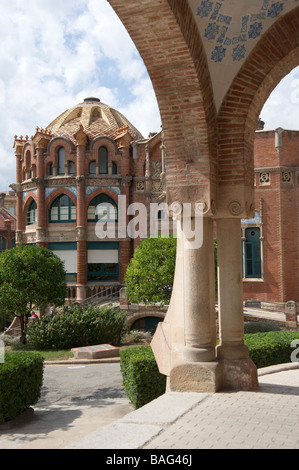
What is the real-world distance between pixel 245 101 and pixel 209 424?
4.42 meters

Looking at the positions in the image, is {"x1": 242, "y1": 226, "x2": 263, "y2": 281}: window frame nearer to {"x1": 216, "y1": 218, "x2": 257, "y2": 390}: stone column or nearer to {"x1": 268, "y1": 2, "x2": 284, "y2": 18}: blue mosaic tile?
{"x1": 216, "y1": 218, "x2": 257, "y2": 390}: stone column

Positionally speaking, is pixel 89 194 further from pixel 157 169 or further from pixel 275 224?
pixel 275 224

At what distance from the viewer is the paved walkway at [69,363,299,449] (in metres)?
4.24

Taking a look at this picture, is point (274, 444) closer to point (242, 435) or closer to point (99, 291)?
point (242, 435)

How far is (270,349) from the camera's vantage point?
9555mm

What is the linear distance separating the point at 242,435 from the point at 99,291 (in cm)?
2447

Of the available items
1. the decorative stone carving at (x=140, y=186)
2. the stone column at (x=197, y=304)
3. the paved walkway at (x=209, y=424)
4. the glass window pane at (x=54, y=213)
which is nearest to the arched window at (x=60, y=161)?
the glass window pane at (x=54, y=213)

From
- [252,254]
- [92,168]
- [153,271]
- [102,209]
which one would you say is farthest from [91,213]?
[252,254]

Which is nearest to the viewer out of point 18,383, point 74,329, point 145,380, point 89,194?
point 145,380

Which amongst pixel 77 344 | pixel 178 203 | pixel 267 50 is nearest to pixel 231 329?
pixel 178 203

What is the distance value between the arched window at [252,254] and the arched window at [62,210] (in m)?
10.6

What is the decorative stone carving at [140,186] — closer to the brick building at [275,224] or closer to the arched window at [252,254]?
the brick building at [275,224]

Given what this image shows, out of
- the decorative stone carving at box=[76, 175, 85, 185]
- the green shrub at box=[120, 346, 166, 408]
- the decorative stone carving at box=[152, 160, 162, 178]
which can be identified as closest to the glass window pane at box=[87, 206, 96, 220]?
the decorative stone carving at box=[76, 175, 85, 185]

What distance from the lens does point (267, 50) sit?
668 cm
